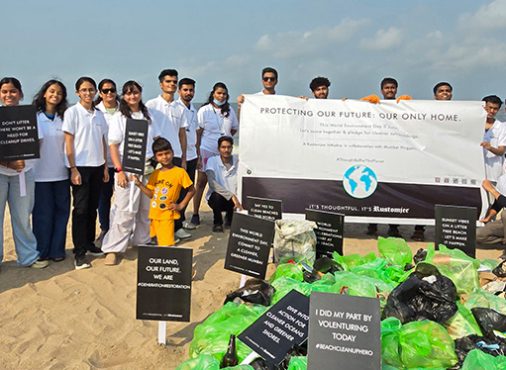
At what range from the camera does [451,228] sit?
4.48 m

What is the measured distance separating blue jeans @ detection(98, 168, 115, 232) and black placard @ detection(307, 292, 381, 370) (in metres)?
3.79

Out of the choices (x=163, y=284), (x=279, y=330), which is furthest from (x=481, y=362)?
(x=163, y=284)

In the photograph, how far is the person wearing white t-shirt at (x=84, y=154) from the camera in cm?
473

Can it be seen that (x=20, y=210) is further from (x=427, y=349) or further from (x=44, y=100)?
(x=427, y=349)

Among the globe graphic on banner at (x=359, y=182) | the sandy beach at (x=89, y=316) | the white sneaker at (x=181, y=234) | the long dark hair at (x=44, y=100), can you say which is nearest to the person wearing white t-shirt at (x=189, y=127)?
the white sneaker at (x=181, y=234)

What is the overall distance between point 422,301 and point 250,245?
148cm

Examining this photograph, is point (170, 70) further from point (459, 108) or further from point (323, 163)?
point (459, 108)

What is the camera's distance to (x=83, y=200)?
4.91 meters

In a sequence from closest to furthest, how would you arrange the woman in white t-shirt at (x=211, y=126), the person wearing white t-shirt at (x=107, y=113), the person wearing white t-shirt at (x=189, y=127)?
1. the person wearing white t-shirt at (x=107, y=113)
2. the person wearing white t-shirt at (x=189, y=127)
3. the woman in white t-shirt at (x=211, y=126)

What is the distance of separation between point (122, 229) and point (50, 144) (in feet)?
3.72

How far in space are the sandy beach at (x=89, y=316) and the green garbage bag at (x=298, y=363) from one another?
1.11 meters

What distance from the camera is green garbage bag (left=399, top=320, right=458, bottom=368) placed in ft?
8.49

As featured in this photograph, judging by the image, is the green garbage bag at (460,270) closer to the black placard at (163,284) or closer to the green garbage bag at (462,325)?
the green garbage bag at (462,325)

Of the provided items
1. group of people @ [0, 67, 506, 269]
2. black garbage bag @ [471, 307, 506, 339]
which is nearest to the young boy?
group of people @ [0, 67, 506, 269]
